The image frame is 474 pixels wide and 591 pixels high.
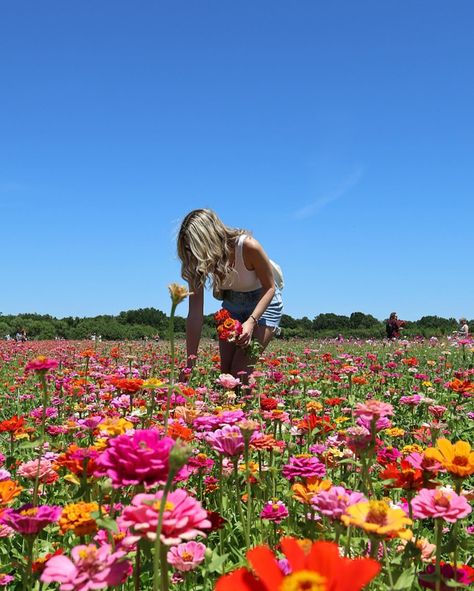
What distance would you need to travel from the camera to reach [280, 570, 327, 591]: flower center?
0.62 m

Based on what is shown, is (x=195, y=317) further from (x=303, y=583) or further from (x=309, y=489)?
(x=303, y=583)

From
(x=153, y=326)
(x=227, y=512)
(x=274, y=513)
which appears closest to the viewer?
(x=274, y=513)

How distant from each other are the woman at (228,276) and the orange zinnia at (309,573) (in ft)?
11.5

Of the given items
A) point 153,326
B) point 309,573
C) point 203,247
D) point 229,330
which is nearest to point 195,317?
point 203,247

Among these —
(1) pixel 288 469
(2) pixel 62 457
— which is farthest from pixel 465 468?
(2) pixel 62 457

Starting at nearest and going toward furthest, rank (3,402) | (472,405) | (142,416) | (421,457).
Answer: (421,457)
(142,416)
(472,405)
(3,402)

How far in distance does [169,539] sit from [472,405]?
4744 millimetres

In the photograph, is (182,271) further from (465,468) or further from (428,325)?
(428,325)

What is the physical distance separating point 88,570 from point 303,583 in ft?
1.47

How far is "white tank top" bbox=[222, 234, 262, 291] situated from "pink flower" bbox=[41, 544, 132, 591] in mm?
3946

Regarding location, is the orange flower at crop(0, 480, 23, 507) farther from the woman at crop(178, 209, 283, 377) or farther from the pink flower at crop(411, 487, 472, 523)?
the woman at crop(178, 209, 283, 377)

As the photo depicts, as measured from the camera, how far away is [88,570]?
93 centimetres

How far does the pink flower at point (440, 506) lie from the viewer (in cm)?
112

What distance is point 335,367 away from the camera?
20.6 ft
